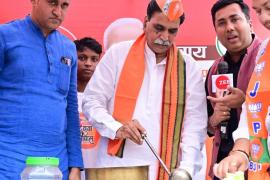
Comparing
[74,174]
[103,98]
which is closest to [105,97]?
[103,98]

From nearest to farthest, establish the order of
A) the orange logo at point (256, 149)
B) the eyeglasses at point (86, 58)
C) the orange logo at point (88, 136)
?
the orange logo at point (256, 149), the orange logo at point (88, 136), the eyeglasses at point (86, 58)

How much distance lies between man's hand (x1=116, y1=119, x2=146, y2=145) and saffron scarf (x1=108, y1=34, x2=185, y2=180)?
8 centimetres

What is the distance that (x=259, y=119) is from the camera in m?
1.34

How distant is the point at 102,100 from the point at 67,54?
0.24m

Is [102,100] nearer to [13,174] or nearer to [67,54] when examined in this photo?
[67,54]

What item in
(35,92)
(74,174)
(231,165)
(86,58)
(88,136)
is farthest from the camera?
(86,58)

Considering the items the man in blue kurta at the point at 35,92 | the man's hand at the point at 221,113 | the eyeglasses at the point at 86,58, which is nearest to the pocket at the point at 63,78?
the man in blue kurta at the point at 35,92

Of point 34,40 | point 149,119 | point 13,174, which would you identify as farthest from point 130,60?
point 13,174

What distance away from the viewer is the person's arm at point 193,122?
1854 mm

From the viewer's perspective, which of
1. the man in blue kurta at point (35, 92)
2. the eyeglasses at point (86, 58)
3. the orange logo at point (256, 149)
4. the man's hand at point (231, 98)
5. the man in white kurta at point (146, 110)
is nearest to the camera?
the orange logo at point (256, 149)

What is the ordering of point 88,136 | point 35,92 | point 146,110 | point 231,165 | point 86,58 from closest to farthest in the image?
1. point 231,165
2. point 35,92
3. point 146,110
4. point 88,136
5. point 86,58

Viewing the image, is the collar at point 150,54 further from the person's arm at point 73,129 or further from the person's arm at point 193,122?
the person's arm at point 73,129

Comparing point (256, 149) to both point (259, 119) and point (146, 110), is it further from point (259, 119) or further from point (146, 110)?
point (146, 110)

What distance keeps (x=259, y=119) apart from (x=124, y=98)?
0.69 metres
